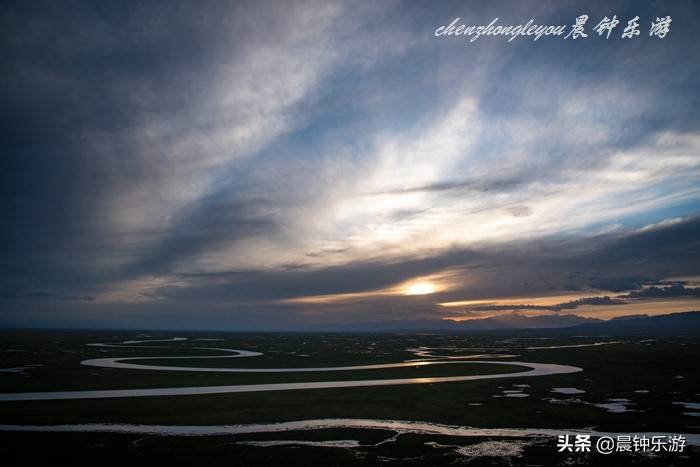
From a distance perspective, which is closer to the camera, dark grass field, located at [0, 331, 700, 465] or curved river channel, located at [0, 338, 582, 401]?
dark grass field, located at [0, 331, 700, 465]

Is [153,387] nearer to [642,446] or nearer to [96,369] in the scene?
[96,369]

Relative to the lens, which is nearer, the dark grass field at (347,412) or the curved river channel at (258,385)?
the dark grass field at (347,412)

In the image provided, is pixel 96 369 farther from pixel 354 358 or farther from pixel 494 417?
pixel 494 417

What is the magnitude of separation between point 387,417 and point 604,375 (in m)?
41.6

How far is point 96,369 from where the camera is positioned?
224ft

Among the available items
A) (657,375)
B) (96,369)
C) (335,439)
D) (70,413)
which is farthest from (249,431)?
(657,375)

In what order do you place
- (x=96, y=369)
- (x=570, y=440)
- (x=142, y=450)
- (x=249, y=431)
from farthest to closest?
(x=96, y=369), (x=249, y=431), (x=570, y=440), (x=142, y=450)

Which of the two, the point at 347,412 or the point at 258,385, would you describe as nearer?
the point at 347,412

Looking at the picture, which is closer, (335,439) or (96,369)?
(335,439)

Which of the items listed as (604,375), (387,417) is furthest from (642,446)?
(604,375)

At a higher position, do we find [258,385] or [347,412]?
[347,412]

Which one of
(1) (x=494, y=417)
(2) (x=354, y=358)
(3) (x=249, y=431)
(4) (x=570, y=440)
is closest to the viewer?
(4) (x=570, y=440)

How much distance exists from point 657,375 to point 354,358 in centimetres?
5261

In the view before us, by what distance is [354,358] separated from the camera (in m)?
94.2
